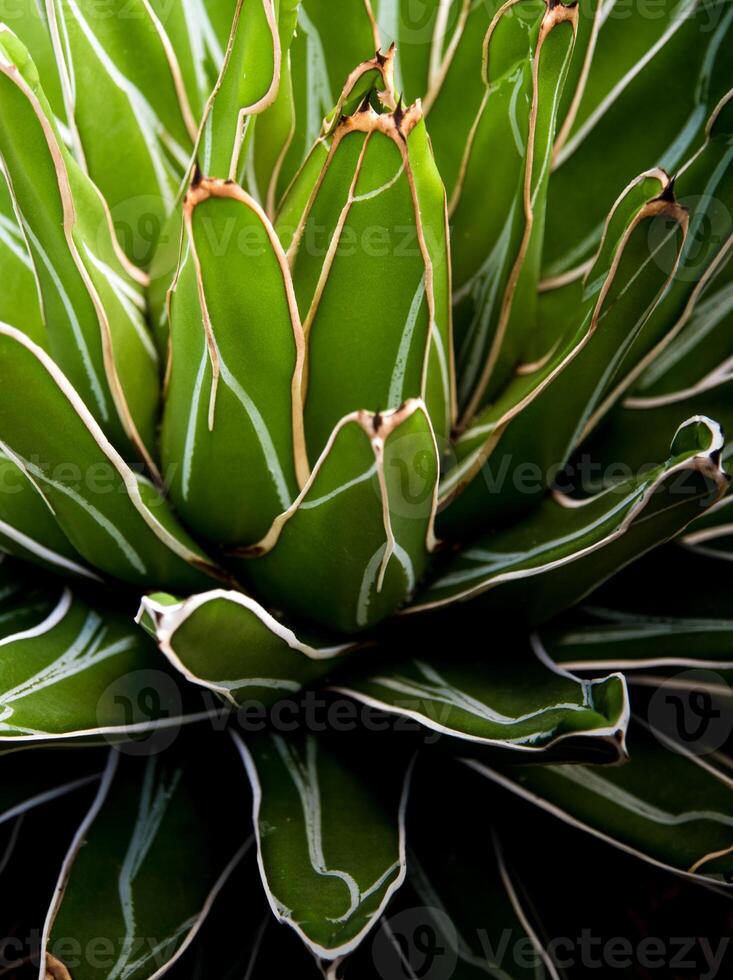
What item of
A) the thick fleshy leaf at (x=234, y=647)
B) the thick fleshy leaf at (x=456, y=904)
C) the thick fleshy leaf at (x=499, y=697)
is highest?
the thick fleshy leaf at (x=234, y=647)

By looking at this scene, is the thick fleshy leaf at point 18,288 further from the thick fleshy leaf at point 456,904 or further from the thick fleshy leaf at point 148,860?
the thick fleshy leaf at point 456,904

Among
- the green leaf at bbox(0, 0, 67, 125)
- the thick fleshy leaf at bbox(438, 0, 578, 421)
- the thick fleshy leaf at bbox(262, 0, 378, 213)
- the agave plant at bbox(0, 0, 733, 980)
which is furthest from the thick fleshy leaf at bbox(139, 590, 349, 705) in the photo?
the green leaf at bbox(0, 0, 67, 125)

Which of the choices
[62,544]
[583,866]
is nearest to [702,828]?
[583,866]

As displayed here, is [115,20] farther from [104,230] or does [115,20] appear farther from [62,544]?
[62,544]

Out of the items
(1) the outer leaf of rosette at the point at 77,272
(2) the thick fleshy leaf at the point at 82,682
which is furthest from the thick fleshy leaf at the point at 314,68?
(2) the thick fleshy leaf at the point at 82,682

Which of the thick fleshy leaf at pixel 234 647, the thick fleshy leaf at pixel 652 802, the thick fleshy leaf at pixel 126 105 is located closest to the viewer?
the thick fleshy leaf at pixel 234 647

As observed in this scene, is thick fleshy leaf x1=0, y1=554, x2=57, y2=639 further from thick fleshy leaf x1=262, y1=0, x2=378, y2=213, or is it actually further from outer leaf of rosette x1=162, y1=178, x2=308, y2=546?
thick fleshy leaf x1=262, y1=0, x2=378, y2=213

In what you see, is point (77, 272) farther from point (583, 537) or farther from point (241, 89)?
Answer: point (583, 537)
